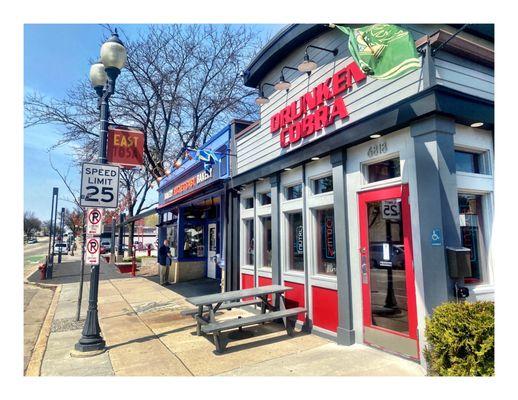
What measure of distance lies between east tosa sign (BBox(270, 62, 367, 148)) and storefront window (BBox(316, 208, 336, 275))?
5.14 feet

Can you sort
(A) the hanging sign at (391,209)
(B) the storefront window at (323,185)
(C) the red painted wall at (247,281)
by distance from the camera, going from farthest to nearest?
(C) the red painted wall at (247,281)
(B) the storefront window at (323,185)
(A) the hanging sign at (391,209)

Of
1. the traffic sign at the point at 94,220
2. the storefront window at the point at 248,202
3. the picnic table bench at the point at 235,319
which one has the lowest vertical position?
the picnic table bench at the point at 235,319

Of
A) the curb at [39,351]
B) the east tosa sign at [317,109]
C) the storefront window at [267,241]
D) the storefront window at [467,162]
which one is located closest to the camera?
the storefront window at [467,162]

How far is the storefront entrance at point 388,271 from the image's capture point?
15.1 feet

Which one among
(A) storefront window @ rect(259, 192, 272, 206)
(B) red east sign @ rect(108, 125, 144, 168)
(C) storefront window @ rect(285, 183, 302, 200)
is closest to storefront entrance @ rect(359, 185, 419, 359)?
(C) storefront window @ rect(285, 183, 302, 200)

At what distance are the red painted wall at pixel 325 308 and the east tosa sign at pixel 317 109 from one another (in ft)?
9.49

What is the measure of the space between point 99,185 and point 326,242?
13.7 ft

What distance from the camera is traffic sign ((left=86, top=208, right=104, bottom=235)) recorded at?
6.42 m

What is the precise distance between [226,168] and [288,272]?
4.03m

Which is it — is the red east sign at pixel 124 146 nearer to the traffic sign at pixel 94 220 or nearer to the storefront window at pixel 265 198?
the traffic sign at pixel 94 220

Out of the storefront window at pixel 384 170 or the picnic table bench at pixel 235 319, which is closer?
the storefront window at pixel 384 170

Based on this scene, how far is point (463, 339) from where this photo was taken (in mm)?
3523

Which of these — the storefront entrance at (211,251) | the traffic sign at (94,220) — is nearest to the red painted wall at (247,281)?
the traffic sign at (94,220)

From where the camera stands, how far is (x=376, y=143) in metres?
5.17
